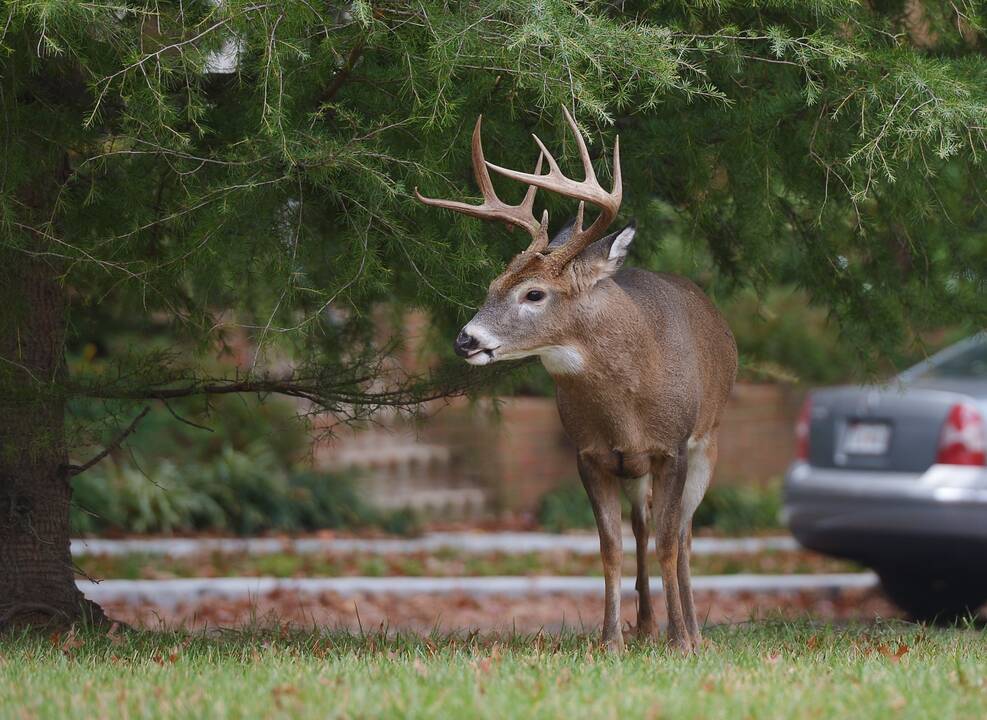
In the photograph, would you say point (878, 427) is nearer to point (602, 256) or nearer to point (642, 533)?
point (642, 533)

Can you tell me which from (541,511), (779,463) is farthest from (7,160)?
(779,463)

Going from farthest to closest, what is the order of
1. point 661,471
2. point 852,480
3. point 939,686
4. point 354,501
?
point 354,501
point 852,480
point 661,471
point 939,686

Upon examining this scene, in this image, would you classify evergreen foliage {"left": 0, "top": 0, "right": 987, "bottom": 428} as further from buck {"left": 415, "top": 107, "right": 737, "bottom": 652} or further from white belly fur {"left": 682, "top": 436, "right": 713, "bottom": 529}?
white belly fur {"left": 682, "top": 436, "right": 713, "bottom": 529}

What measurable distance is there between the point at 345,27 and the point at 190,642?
2848mm

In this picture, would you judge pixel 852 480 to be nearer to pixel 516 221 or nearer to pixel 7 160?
pixel 516 221

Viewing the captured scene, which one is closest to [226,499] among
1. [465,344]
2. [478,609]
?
[478,609]

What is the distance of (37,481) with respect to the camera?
691cm

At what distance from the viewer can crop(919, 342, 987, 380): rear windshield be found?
33.2ft

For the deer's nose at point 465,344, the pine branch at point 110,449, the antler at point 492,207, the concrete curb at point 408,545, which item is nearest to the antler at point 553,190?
the antler at point 492,207

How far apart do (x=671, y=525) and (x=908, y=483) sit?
3876 mm

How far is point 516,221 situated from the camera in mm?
5852

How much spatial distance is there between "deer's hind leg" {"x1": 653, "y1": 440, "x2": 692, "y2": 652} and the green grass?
5.1 inches

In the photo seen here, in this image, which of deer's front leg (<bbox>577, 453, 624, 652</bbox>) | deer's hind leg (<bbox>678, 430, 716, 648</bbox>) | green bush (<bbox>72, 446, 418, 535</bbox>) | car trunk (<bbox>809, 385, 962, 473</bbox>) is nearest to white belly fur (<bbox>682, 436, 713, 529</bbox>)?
deer's hind leg (<bbox>678, 430, 716, 648</bbox>)

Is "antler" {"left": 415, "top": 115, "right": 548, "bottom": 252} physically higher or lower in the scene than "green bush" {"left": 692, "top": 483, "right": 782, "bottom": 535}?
higher
